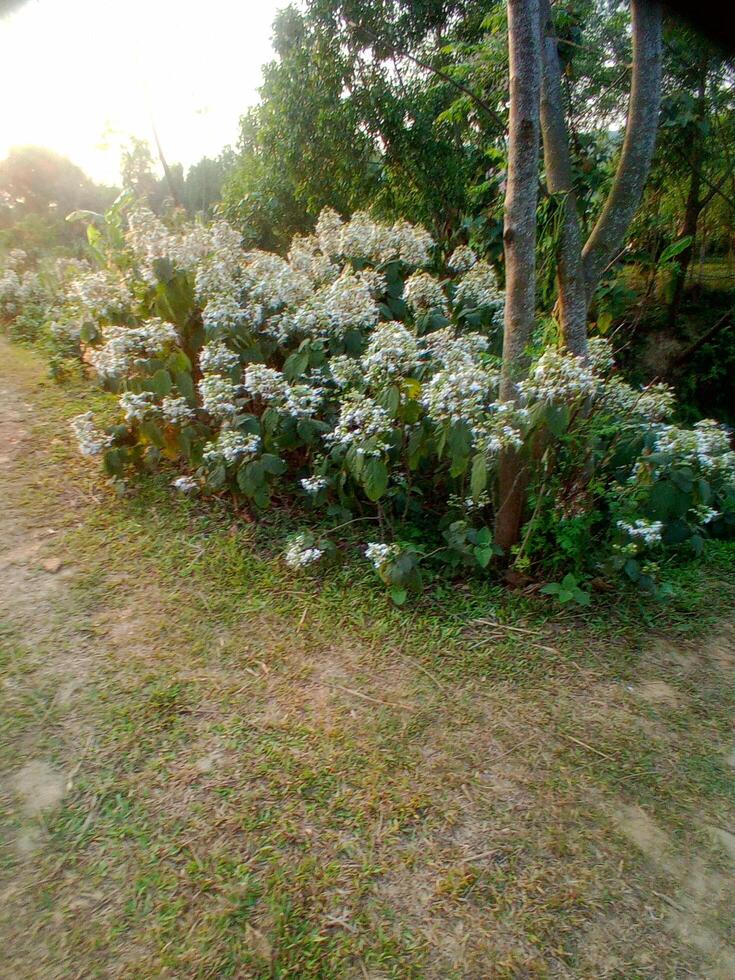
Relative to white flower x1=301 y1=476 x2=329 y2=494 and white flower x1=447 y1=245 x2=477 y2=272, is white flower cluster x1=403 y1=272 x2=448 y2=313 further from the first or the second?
white flower x1=301 y1=476 x2=329 y2=494

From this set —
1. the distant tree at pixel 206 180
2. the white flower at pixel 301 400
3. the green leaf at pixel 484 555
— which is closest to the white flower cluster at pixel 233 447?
the white flower at pixel 301 400

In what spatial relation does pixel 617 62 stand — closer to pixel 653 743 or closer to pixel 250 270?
pixel 250 270

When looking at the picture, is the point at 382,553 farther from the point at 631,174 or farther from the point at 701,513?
the point at 631,174

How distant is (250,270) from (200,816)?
2742 mm

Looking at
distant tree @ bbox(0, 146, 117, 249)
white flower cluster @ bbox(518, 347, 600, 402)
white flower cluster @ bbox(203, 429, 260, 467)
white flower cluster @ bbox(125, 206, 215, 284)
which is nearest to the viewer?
white flower cluster @ bbox(518, 347, 600, 402)

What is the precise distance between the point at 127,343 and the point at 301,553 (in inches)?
56.7

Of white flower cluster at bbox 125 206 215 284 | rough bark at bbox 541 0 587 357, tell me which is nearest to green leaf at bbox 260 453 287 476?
white flower cluster at bbox 125 206 215 284

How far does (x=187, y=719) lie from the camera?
219 cm

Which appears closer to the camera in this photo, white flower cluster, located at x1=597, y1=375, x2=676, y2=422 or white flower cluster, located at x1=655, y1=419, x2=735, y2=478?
white flower cluster, located at x1=655, y1=419, x2=735, y2=478

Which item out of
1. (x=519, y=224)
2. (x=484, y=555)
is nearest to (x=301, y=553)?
(x=484, y=555)

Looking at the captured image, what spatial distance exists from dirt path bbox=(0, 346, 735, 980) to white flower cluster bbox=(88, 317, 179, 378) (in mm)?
988

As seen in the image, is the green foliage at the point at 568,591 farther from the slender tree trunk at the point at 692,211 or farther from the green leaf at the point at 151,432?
the slender tree trunk at the point at 692,211

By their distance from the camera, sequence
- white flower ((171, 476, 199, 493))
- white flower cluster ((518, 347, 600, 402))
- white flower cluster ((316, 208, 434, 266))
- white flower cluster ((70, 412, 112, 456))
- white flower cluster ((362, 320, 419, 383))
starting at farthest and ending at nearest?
white flower cluster ((316, 208, 434, 266)) → white flower cluster ((70, 412, 112, 456)) → white flower ((171, 476, 199, 493)) → white flower cluster ((362, 320, 419, 383)) → white flower cluster ((518, 347, 600, 402))

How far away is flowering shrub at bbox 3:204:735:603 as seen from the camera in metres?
2.69
